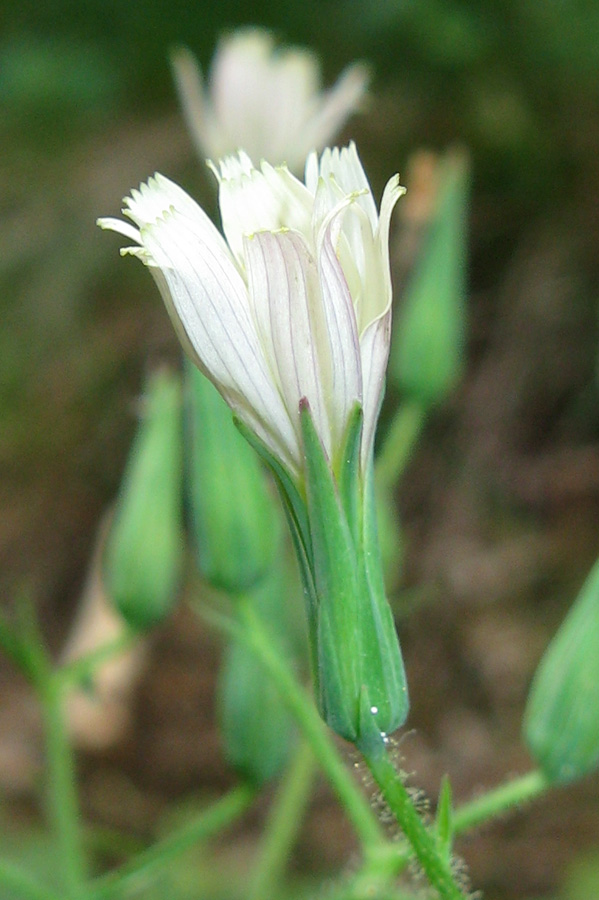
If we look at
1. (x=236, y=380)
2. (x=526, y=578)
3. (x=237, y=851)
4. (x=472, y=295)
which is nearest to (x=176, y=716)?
(x=237, y=851)

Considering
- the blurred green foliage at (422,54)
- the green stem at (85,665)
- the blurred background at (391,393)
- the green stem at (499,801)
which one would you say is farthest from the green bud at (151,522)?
the blurred green foliage at (422,54)

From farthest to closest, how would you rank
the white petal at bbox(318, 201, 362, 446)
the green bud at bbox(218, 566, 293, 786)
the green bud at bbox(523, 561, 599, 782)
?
the green bud at bbox(218, 566, 293, 786) → the green bud at bbox(523, 561, 599, 782) → the white petal at bbox(318, 201, 362, 446)

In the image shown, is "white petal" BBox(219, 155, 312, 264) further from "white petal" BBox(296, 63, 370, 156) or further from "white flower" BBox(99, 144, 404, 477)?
"white petal" BBox(296, 63, 370, 156)

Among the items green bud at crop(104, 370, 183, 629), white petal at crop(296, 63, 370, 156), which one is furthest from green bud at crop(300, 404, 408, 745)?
white petal at crop(296, 63, 370, 156)

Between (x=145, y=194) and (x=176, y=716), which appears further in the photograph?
(x=176, y=716)

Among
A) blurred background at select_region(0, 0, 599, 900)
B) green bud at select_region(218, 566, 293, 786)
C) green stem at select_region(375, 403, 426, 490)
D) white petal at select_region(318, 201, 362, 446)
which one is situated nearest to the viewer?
white petal at select_region(318, 201, 362, 446)

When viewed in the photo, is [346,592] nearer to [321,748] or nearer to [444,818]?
[444,818]

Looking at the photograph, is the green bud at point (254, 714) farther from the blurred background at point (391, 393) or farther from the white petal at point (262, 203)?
the blurred background at point (391, 393)

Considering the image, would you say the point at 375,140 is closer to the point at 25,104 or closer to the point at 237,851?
the point at 25,104
